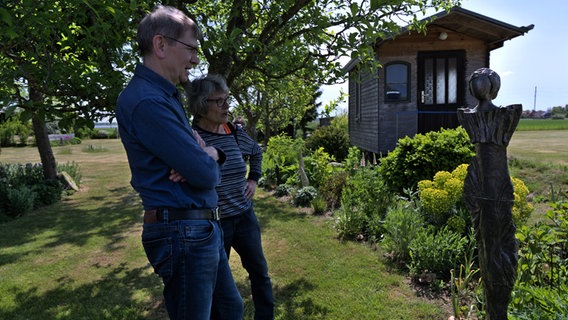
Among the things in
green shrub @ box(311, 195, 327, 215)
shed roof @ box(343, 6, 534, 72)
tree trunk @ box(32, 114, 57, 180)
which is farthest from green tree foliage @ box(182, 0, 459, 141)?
tree trunk @ box(32, 114, 57, 180)

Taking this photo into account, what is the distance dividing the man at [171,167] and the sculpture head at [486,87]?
1.85 meters

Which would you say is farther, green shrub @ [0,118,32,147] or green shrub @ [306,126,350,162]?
green shrub @ [0,118,32,147]

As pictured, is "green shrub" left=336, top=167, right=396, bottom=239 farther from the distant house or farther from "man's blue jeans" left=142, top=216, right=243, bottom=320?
the distant house

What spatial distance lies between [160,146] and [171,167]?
10 cm

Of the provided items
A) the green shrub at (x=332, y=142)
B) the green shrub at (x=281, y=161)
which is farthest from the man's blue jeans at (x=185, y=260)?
the green shrub at (x=332, y=142)

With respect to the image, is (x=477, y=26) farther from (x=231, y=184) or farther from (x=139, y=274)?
(x=231, y=184)

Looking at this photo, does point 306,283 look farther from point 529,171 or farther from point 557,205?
point 529,171

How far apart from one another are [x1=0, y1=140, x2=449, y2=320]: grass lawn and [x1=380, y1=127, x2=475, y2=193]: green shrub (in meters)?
1.47

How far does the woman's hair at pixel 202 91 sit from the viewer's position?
2877mm

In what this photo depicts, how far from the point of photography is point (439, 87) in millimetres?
13227

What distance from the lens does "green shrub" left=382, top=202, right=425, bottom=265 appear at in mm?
5062

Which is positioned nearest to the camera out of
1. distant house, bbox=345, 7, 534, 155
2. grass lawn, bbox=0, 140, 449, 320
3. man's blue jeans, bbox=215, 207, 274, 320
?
man's blue jeans, bbox=215, 207, 274, 320

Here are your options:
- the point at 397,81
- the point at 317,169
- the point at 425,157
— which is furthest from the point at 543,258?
the point at 397,81

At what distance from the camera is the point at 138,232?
759 centimetres
